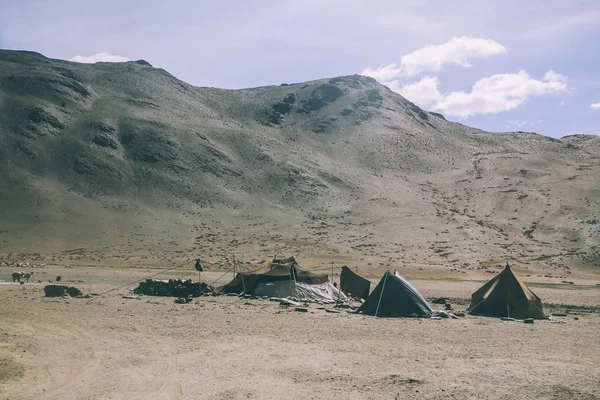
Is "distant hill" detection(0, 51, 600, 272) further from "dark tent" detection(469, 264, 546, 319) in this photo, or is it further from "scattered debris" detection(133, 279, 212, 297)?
"dark tent" detection(469, 264, 546, 319)

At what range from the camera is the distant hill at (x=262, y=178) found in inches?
2726

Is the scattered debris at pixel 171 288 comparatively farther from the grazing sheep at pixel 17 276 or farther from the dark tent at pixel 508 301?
the dark tent at pixel 508 301

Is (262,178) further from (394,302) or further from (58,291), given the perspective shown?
(394,302)

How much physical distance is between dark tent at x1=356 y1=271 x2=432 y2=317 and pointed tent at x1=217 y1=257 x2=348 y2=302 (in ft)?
18.1

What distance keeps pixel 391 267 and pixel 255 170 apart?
4900 cm

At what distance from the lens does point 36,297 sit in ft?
89.6

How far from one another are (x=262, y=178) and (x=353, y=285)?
218ft

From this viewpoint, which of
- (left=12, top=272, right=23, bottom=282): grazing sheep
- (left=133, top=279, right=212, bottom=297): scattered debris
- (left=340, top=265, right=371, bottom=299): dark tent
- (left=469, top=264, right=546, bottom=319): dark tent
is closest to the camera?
(left=469, top=264, right=546, bottom=319): dark tent

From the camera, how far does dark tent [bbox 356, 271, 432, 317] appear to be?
2336 cm

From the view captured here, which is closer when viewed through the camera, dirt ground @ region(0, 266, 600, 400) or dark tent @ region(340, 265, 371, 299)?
dirt ground @ region(0, 266, 600, 400)

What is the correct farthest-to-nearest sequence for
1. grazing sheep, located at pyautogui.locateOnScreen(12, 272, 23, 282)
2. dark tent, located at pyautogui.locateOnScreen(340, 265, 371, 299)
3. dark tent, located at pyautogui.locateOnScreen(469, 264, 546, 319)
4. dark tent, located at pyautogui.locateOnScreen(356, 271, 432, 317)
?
grazing sheep, located at pyautogui.locateOnScreen(12, 272, 23, 282) < dark tent, located at pyautogui.locateOnScreen(340, 265, 371, 299) < dark tent, located at pyautogui.locateOnScreen(469, 264, 546, 319) < dark tent, located at pyautogui.locateOnScreen(356, 271, 432, 317)

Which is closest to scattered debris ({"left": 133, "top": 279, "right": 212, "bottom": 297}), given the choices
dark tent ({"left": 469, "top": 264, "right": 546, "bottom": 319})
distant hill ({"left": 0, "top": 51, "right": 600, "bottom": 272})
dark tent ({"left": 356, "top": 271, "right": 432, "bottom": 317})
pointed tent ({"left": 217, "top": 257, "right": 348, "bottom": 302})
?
pointed tent ({"left": 217, "top": 257, "right": 348, "bottom": 302})

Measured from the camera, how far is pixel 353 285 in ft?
101

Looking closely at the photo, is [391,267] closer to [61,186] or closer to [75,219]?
[75,219]
